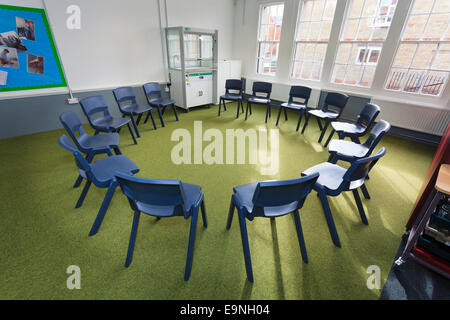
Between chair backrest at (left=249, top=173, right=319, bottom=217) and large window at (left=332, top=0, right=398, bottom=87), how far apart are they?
4348mm

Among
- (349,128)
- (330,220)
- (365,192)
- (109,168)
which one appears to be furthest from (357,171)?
(109,168)

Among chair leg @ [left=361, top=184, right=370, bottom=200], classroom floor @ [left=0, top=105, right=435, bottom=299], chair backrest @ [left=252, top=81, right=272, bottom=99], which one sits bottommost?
classroom floor @ [left=0, top=105, right=435, bottom=299]

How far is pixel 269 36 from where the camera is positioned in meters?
5.82

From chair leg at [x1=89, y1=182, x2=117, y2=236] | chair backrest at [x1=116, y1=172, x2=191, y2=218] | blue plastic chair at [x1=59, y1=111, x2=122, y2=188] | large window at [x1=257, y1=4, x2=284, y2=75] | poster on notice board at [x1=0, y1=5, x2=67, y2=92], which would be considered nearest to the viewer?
chair backrest at [x1=116, y1=172, x2=191, y2=218]

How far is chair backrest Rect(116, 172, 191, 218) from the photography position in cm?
120

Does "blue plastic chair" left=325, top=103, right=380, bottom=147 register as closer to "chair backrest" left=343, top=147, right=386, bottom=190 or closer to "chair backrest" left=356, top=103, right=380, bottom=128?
"chair backrest" left=356, top=103, right=380, bottom=128

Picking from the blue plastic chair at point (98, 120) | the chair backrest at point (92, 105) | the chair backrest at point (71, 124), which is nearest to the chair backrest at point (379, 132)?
the chair backrest at point (71, 124)

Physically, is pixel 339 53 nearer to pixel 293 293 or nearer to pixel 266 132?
pixel 266 132

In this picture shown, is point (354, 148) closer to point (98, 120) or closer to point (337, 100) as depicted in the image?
point (337, 100)

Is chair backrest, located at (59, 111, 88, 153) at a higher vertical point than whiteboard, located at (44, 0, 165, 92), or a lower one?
lower

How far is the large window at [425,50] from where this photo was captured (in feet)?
11.9

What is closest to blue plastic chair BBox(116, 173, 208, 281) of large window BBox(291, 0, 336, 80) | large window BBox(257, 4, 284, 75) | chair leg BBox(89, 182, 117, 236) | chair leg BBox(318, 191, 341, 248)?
chair leg BBox(89, 182, 117, 236)

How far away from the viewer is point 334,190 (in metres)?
1.85
